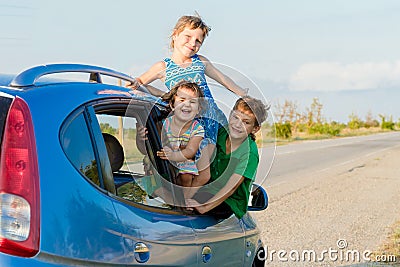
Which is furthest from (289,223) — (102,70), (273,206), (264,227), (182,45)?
(102,70)

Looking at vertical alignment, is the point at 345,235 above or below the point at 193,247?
below

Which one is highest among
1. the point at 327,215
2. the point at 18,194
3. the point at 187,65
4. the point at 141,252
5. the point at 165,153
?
the point at 187,65

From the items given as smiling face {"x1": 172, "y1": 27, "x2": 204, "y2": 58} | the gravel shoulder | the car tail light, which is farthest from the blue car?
the gravel shoulder

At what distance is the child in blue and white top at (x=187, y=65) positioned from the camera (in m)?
4.06

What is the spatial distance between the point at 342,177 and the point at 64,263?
15705 mm

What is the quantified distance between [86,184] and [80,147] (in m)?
0.19

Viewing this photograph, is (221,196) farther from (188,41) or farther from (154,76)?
(188,41)

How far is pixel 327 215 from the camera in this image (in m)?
10.7

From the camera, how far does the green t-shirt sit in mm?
3625

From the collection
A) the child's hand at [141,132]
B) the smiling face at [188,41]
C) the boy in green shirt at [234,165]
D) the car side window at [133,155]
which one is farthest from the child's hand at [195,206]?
the smiling face at [188,41]

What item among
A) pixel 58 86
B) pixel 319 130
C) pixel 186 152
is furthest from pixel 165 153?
pixel 319 130

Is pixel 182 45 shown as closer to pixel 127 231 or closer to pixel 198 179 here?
pixel 198 179

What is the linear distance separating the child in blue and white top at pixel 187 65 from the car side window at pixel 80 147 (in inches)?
42.2

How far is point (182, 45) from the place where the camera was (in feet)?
13.7
